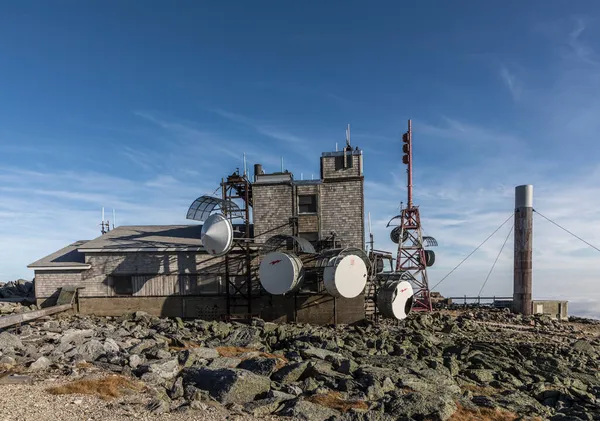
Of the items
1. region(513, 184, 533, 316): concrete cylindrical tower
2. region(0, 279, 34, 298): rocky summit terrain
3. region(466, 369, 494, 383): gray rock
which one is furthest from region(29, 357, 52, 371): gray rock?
region(513, 184, 533, 316): concrete cylindrical tower

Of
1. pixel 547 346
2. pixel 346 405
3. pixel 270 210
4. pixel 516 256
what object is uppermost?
pixel 270 210

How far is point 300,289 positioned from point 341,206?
6.22 meters

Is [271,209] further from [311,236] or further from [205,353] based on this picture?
[205,353]

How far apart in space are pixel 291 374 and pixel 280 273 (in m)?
10.0

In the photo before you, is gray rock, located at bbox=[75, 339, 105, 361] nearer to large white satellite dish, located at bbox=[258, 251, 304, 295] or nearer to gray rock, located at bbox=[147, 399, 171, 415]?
gray rock, located at bbox=[147, 399, 171, 415]

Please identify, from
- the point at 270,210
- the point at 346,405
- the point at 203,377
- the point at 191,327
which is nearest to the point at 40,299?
the point at 191,327

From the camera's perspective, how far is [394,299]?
2262 centimetres

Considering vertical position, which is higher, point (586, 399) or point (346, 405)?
point (346, 405)

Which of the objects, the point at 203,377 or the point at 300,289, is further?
the point at 300,289

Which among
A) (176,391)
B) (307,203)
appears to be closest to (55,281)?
(307,203)

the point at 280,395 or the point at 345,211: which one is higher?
the point at 345,211

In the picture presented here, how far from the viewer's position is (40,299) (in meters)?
25.6

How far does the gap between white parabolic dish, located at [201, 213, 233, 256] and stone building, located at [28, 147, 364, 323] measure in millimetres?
2364

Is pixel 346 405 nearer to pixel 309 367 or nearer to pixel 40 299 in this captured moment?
pixel 309 367
